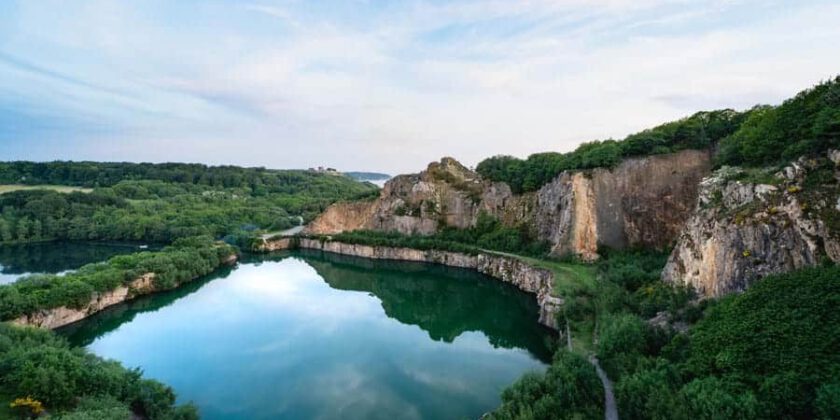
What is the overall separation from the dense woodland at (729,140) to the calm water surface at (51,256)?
2141 inches

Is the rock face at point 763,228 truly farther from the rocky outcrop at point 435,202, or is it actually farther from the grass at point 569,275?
the rocky outcrop at point 435,202

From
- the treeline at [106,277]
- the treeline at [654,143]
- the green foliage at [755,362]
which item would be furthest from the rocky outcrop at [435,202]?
the green foliage at [755,362]

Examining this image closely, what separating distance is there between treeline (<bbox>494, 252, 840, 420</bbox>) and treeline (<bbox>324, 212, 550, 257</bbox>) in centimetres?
2672

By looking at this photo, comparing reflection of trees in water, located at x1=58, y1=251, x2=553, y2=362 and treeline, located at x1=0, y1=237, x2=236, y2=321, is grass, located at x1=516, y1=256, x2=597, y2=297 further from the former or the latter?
treeline, located at x1=0, y1=237, x2=236, y2=321

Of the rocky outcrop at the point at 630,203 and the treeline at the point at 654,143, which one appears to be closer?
the treeline at the point at 654,143

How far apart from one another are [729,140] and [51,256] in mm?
79219

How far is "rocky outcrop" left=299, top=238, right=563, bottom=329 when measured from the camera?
3102 cm

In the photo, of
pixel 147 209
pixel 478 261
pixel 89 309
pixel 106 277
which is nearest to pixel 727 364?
pixel 478 261

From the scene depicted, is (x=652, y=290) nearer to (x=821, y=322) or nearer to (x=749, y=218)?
(x=749, y=218)

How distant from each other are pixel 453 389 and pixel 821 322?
1445cm

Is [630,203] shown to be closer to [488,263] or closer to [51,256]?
[488,263]

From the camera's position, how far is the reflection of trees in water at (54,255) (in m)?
53.2

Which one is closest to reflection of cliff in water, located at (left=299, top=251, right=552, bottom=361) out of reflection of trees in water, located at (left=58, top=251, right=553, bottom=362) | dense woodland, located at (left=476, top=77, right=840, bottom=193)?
reflection of trees in water, located at (left=58, top=251, right=553, bottom=362)

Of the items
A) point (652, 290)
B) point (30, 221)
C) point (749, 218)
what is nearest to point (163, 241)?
point (30, 221)
